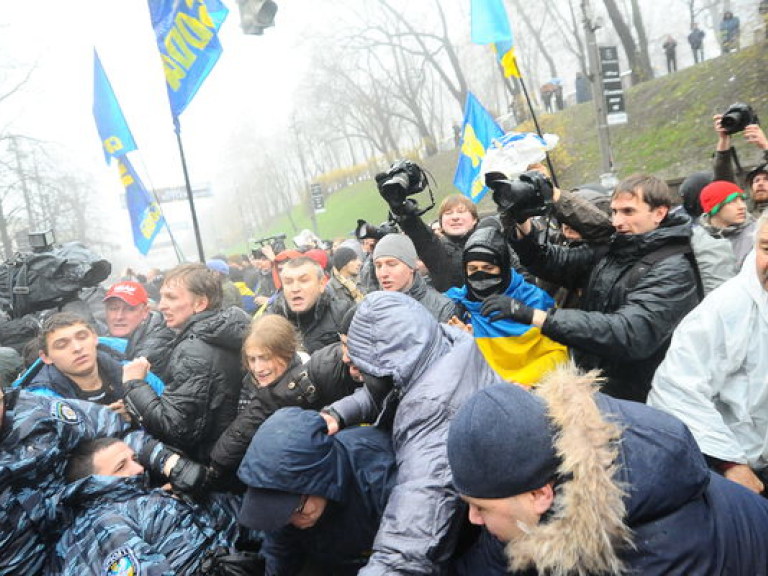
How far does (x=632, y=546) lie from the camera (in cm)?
103

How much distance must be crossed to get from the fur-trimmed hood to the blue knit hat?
0.13 ft

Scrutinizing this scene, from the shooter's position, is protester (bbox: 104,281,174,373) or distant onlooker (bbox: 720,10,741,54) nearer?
protester (bbox: 104,281,174,373)

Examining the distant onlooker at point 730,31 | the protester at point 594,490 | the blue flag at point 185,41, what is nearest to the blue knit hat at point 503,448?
the protester at point 594,490

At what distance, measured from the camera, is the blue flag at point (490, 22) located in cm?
620

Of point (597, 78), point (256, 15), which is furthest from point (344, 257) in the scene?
point (597, 78)

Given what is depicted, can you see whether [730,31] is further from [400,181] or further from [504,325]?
[504,325]

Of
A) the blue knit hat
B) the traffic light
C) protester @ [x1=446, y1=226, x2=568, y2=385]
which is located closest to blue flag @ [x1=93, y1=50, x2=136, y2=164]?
A: the traffic light

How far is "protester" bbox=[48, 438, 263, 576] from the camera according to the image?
5.63 ft

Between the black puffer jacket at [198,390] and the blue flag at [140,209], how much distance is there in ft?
15.7

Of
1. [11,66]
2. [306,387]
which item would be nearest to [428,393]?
[306,387]

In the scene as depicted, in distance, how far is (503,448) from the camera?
109cm

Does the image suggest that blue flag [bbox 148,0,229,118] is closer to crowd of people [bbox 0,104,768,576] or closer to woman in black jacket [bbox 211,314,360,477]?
crowd of people [bbox 0,104,768,576]

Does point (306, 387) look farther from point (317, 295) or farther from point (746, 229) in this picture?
point (746, 229)

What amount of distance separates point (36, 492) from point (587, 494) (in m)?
1.92
